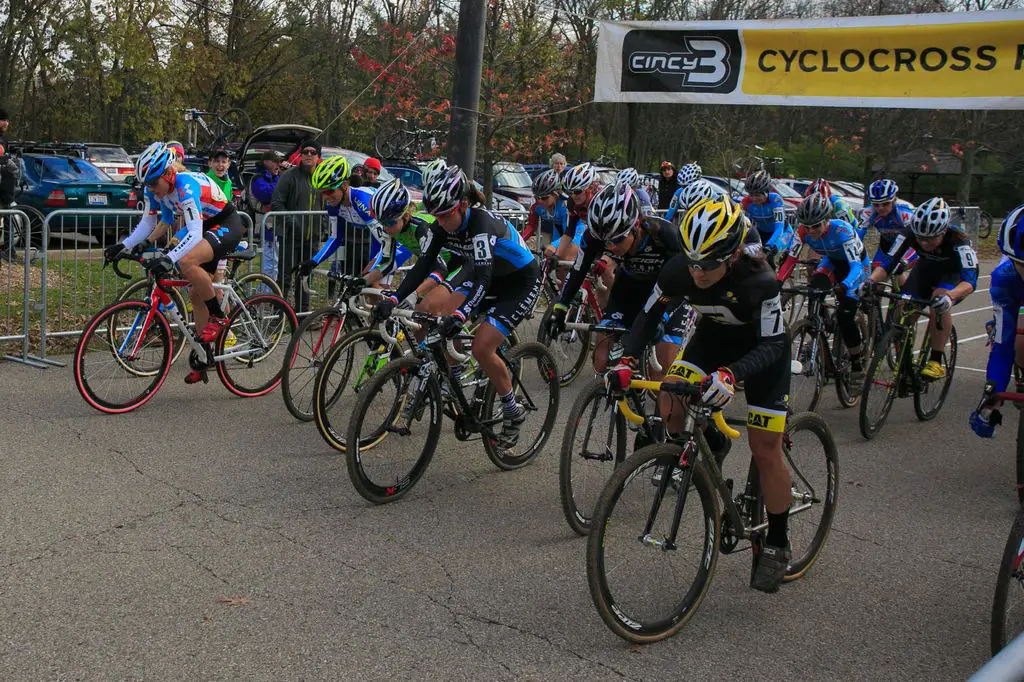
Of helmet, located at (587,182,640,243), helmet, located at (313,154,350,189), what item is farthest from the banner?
helmet, located at (587,182,640,243)

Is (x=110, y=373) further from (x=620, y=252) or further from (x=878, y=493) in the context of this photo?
(x=878, y=493)

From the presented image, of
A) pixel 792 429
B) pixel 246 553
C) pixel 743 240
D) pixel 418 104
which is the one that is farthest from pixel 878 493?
pixel 418 104

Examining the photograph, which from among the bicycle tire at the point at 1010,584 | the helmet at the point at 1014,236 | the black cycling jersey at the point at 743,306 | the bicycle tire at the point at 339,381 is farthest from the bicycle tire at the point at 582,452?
the helmet at the point at 1014,236

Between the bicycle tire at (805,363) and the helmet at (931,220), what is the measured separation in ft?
3.85

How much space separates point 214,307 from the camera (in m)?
8.25

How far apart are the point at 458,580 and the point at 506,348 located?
96.1 inches

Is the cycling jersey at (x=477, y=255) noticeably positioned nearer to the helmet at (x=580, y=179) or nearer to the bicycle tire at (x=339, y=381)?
the bicycle tire at (x=339, y=381)

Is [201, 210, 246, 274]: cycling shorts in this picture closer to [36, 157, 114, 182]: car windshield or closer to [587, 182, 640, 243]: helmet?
[587, 182, 640, 243]: helmet

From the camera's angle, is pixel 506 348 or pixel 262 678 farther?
pixel 506 348

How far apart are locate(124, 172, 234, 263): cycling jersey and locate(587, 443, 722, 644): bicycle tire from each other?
190 inches

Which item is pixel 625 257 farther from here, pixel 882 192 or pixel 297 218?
pixel 297 218

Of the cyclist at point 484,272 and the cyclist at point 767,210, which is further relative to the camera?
the cyclist at point 767,210

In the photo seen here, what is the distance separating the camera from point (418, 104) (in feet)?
66.9

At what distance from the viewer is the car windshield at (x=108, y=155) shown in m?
22.7
